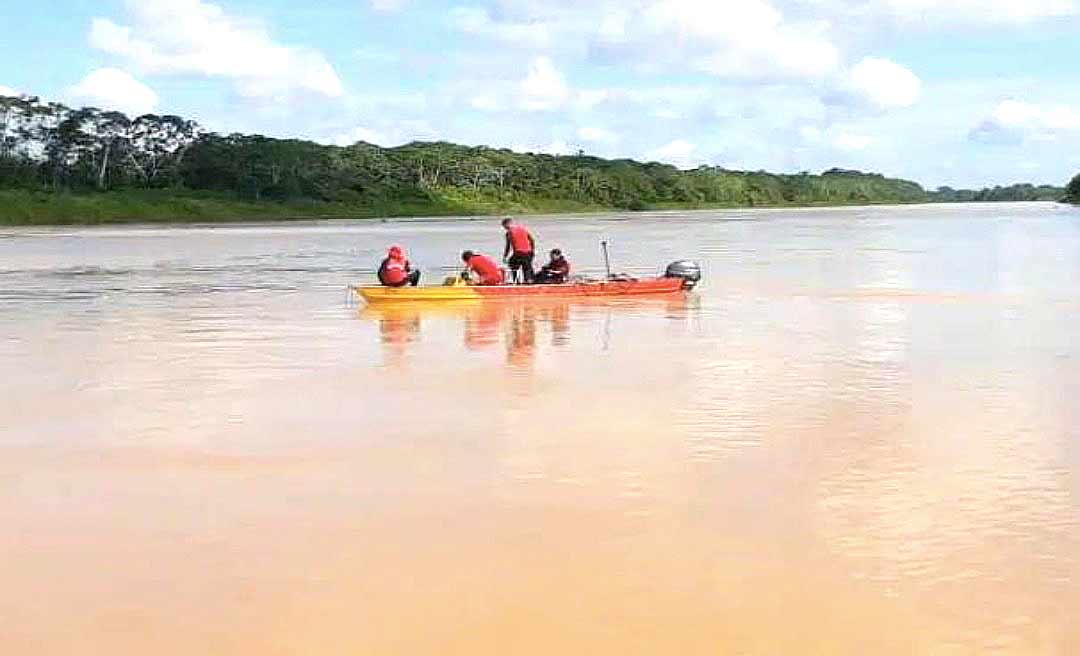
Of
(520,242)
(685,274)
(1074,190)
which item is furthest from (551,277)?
(1074,190)

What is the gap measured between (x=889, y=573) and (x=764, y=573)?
63cm

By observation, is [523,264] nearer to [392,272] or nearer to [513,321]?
[392,272]

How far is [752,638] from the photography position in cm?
599

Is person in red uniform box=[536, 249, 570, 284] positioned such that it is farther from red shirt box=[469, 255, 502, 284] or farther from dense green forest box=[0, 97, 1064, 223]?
dense green forest box=[0, 97, 1064, 223]

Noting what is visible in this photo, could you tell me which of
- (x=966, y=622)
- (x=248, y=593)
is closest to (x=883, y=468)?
(x=966, y=622)

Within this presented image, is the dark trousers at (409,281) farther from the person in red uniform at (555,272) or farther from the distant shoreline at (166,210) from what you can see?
the distant shoreline at (166,210)

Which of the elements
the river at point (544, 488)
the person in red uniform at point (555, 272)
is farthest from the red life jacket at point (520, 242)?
the river at point (544, 488)

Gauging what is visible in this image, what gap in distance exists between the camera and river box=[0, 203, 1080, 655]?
20.5 feet

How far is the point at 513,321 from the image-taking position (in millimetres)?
19375

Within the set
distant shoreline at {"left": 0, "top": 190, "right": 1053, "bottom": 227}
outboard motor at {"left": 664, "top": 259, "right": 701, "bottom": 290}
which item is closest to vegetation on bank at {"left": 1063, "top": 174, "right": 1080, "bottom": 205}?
distant shoreline at {"left": 0, "top": 190, "right": 1053, "bottom": 227}

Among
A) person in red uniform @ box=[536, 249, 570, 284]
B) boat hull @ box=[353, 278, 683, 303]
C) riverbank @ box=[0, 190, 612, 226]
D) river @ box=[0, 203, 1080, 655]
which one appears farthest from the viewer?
riverbank @ box=[0, 190, 612, 226]

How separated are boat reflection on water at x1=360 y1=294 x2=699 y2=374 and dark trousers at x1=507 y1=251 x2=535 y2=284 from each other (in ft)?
2.37

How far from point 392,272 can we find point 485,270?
1515mm

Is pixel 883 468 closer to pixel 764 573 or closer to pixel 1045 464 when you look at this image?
pixel 1045 464
